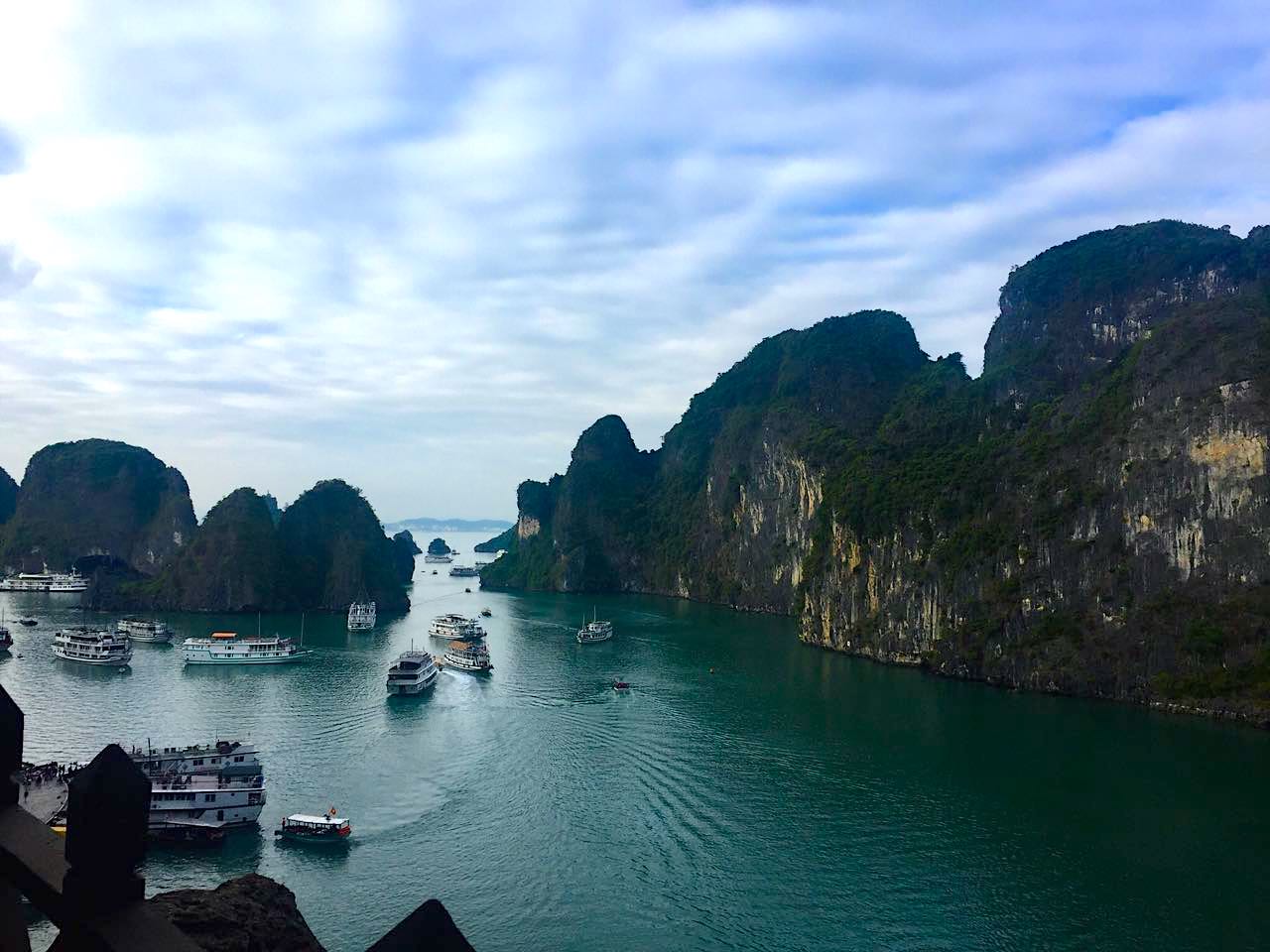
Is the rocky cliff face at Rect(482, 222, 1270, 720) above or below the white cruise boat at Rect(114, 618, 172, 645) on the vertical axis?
above

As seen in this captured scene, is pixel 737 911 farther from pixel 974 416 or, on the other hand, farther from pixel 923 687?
pixel 974 416

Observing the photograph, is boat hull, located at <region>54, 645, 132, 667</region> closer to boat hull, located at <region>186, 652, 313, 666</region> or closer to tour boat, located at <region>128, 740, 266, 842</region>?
boat hull, located at <region>186, 652, 313, 666</region>

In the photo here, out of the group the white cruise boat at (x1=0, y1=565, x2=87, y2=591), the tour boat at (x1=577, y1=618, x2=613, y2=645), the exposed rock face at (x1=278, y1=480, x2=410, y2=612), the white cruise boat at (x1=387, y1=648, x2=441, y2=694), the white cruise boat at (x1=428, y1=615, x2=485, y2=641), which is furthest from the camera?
the white cruise boat at (x1=0, y1=565, x2=87, y2=591)

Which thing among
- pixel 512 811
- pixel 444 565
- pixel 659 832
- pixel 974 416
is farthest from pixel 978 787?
pixel 444 565

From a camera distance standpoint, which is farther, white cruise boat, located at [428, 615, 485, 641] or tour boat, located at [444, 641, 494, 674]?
white cruise boat, located at [428, 615, 485, 641]

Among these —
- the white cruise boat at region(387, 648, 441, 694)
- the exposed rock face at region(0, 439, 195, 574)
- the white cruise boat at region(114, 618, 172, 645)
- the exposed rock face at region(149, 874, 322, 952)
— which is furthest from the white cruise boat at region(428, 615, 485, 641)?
the exposed rock face at region(149, 874, 322, 952)

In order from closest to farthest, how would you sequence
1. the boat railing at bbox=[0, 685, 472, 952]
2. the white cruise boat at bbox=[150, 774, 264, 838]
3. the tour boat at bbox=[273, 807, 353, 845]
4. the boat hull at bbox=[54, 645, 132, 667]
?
the boat railing at bbox=[0, 685, 472, 952], the tour boat at bbox=[273, 807, 353, 845], the white cruise boat at bbox=[150, 774, 264, 838], the boat hull at bbox=[54, 645, 132, 667]

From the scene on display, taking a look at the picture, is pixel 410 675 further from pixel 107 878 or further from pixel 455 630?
pixel 107 878
